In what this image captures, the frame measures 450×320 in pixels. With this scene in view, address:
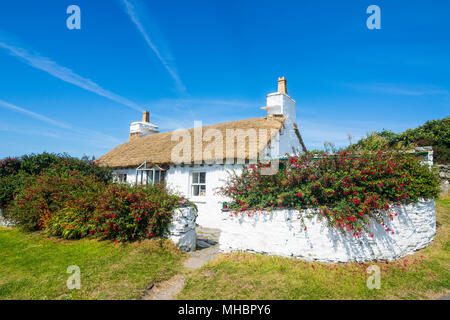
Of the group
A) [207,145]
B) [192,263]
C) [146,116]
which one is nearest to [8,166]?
[146,116]

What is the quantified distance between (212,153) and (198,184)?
1.81m

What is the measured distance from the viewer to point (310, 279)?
209 inches

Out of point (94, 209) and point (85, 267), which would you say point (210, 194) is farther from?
point (85, 267)

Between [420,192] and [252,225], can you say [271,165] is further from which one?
[420,192]

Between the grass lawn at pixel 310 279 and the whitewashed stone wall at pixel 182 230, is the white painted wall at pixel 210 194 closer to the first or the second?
the whitewashed stone wall at pixel 182 230

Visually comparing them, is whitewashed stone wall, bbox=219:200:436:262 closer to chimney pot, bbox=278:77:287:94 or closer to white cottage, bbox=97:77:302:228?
white cottage, bbox=97:77:302:228

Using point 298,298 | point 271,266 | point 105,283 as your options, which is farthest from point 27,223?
point 298,298

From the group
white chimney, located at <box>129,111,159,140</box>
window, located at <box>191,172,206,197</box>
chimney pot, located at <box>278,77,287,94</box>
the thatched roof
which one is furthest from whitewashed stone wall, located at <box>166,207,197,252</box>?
white chimney, located at <box>129,111,159,140</box>

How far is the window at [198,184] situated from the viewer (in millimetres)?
12680

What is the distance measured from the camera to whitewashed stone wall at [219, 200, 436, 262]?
596 centimetres

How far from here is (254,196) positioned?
275 inches

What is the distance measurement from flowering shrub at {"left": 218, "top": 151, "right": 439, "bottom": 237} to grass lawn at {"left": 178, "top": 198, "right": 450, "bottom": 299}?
3.53ft

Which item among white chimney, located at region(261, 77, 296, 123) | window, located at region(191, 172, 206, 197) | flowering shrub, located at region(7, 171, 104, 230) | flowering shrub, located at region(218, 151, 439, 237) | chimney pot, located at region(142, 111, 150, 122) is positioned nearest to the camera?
flowering shrub, located at region(218, 151, 439, 237)
